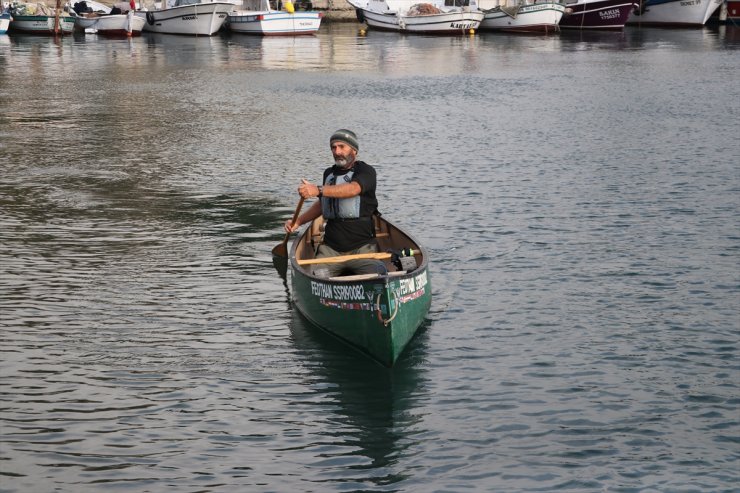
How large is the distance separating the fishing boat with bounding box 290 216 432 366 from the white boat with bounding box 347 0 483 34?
6431 centimetres

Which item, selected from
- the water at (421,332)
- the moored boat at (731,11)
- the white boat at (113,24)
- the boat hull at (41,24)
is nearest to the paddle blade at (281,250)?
the water at (421,332)

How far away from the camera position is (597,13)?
79.8 m

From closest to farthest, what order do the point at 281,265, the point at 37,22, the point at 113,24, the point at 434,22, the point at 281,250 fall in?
the point at 281,265
the point at 281,250
the point at 37,22
the point at 113,24
the point at 434,22

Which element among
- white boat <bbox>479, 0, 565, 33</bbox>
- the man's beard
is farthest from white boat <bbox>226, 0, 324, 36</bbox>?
the man's beard

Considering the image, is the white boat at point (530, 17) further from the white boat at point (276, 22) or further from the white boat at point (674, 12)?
the white boat at point (276, 22)

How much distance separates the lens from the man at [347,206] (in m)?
14.2

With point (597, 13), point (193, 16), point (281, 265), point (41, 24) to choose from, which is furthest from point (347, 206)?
point (597, 13)

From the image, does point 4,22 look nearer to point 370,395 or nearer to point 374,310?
point 374,310

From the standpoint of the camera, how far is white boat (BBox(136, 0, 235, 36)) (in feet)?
250

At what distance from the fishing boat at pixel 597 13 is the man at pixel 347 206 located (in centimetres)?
6768

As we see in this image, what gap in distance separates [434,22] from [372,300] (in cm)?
6762

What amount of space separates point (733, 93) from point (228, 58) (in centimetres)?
2815

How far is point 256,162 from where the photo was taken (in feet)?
88.2

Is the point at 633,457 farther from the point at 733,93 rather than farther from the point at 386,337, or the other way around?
the point at 733,93
